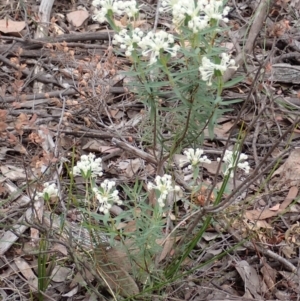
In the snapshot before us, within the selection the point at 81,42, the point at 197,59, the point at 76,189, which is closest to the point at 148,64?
the point at 197,59

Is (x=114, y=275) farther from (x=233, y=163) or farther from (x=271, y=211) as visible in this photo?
(x=271, y=211)

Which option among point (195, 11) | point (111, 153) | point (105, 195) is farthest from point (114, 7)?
point (111, 153)

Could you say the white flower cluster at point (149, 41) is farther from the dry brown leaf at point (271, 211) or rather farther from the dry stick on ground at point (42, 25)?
the dry stick on ground at point (42, 25)

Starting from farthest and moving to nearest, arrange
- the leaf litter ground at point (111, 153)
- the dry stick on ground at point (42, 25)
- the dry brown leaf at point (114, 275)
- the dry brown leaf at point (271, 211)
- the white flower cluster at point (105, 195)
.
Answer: the dry stick on ground at point (42, 25)
the dry brown leaf at point (271, 211)
the leaf litter ground at point (111, 153)
the dry brown leaf at point (114, 275)
the white flower cluster at point (105, 195)

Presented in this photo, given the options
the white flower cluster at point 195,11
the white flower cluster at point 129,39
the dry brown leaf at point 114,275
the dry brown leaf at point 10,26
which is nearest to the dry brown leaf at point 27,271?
the dry brown leaf at point 114,275

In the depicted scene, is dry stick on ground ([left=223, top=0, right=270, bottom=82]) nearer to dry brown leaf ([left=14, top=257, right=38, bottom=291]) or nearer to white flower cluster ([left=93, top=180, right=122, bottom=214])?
white flower cluster ([left=93, top=180, right=122, bottom=214])

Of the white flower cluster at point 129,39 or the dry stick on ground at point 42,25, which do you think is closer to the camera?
the white flower cluster at point 129,39

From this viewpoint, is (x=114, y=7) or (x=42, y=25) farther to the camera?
(x=42, y=25)
